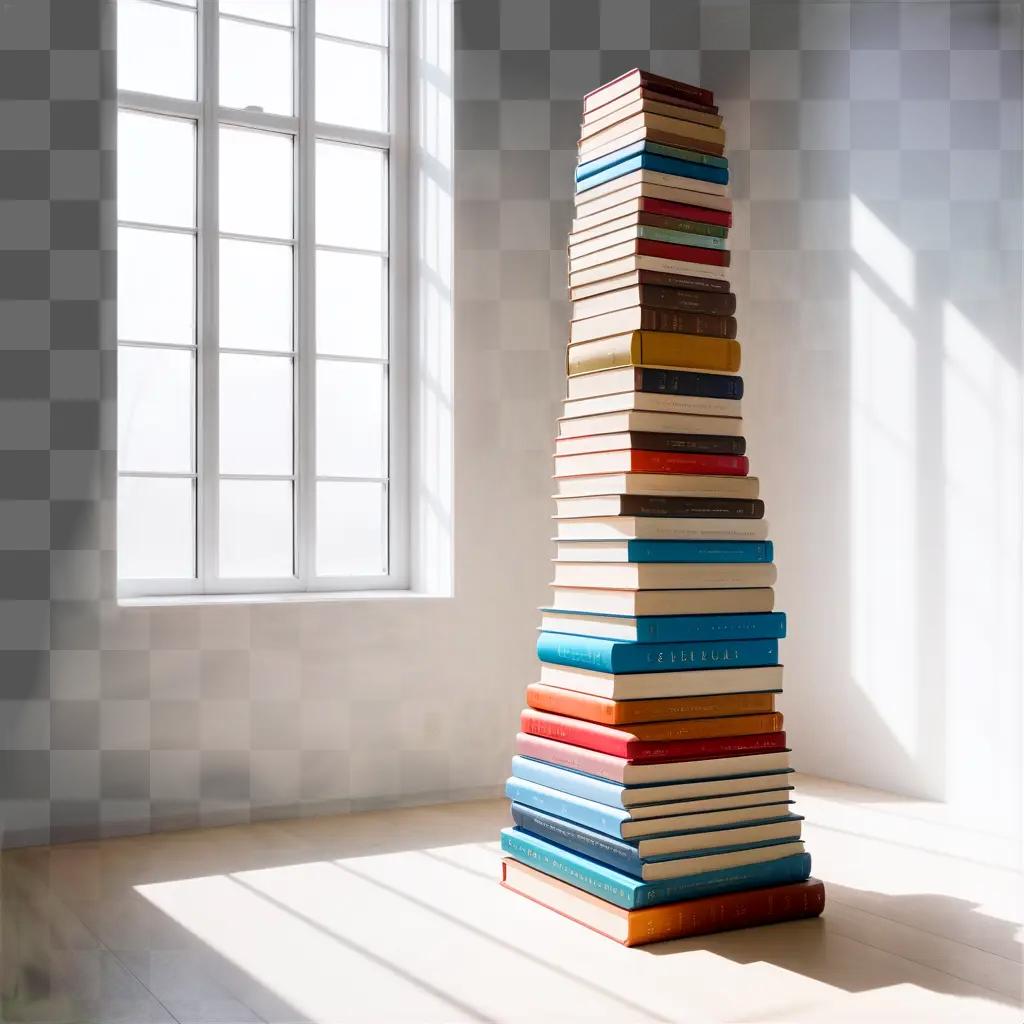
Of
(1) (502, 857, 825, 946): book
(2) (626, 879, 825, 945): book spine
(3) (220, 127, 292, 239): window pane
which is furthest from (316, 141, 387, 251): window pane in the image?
(2) (626, 879, 825, 945): book spine

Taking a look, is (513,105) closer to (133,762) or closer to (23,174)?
(23,174)

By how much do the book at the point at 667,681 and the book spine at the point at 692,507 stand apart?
358 mm

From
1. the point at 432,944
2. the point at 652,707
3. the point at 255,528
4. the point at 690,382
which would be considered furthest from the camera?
the point at 255,528

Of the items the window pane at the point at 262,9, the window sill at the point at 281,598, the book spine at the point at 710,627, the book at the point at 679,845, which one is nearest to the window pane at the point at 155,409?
the window sill at the point at 281,598

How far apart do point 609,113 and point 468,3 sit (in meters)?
1.73

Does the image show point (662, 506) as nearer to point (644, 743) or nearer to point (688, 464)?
point (688, 464)

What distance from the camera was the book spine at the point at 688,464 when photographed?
282cm

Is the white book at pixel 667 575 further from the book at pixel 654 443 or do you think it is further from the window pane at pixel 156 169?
the window pane at pixel 156 169

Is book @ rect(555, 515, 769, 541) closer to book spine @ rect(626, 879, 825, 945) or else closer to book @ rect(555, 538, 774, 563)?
book @ rect(555, 538, 774, 563)

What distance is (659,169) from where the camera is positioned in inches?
112

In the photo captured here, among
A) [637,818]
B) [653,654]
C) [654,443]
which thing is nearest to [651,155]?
[654,443]

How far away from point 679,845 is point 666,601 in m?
0.54

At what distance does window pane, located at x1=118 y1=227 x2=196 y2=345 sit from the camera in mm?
4105

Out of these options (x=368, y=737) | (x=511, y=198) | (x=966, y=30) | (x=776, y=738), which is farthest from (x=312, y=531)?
(x=966, y=30)
